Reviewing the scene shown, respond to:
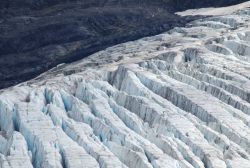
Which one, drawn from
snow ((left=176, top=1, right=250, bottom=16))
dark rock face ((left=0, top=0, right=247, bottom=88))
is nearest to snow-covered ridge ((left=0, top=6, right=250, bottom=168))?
dark rock face ((left=0, top=0, right=247, bottom=88))

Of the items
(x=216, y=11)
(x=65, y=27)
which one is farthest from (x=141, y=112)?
(x=216, y=11)

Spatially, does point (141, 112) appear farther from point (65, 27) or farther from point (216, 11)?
point (216, 11)

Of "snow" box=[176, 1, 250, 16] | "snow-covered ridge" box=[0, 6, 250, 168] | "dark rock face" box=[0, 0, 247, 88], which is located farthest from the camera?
"snow" box=[176, 1, 250, 16]

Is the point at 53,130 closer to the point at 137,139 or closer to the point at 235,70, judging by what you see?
the point at 137,139

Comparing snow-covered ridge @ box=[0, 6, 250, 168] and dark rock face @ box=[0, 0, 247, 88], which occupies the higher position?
snow-covered ridge @ box=[0, 6, 250, 168]

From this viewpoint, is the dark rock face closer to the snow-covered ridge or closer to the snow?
the snow

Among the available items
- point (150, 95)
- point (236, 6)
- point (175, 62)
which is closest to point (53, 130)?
point (150, 95)

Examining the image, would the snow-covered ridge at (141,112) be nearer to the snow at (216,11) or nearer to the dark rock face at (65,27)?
the dark rock face at (65,27)
